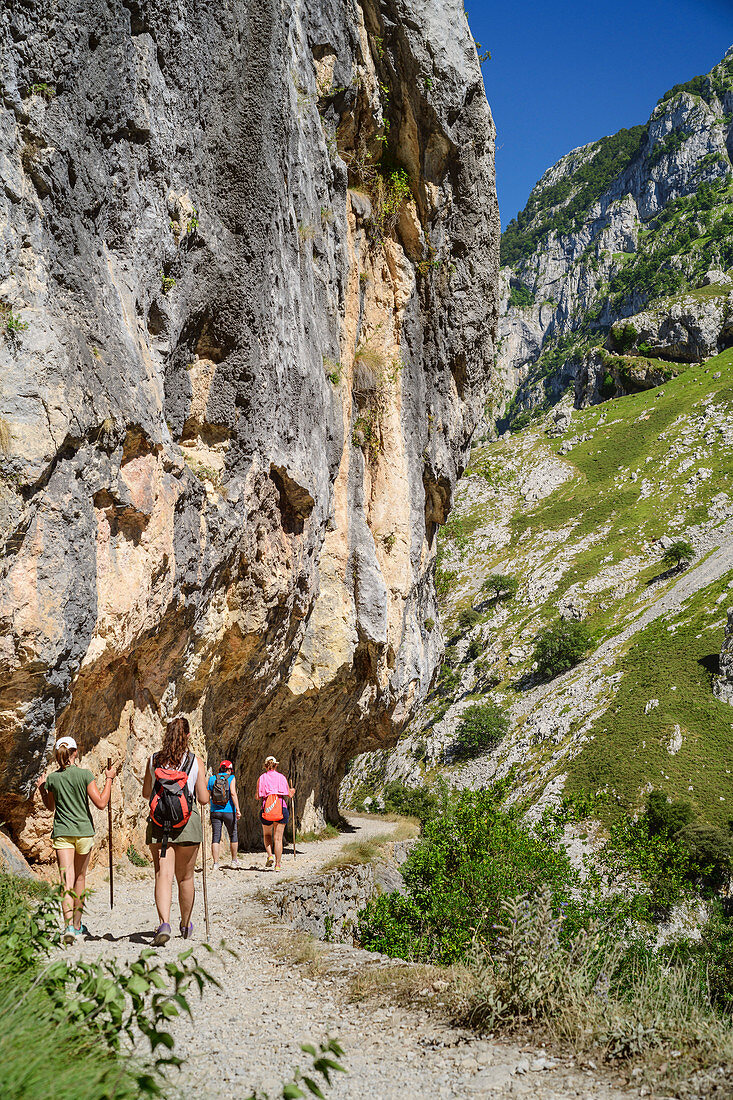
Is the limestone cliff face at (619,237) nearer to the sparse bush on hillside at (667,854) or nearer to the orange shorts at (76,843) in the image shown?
the sparse bush on hillside at (667,854)

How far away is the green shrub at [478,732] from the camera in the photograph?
53.1 metres

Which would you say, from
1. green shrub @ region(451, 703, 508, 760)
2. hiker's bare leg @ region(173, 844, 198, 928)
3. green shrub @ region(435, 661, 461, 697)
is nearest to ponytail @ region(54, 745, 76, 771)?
hiker's bare leg @ region(173, 844, 198, 928)

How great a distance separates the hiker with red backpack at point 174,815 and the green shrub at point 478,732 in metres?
48.8

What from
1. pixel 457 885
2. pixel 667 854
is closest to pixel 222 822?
pixel 457 885

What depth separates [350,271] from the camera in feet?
52.5

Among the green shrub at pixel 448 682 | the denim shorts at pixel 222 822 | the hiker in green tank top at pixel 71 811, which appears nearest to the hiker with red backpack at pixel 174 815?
the hiker in green tank top at pixel 71 811

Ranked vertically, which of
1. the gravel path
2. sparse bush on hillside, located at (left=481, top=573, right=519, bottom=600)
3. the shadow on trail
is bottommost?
the gravel path

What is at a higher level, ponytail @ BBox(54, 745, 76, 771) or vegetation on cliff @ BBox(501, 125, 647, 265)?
vegetation on cliff @ BBox(501, 125, 647, 265)

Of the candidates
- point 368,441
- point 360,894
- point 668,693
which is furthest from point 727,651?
point 360,894

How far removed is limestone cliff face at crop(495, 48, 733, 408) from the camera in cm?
13125

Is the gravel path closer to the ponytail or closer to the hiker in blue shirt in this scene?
the ponytail

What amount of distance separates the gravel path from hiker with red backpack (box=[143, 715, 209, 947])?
33 centimetres

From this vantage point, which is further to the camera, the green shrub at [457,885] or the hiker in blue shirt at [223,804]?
the hiker in blue shirt at [223,804]

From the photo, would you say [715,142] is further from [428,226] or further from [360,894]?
[360,894]
